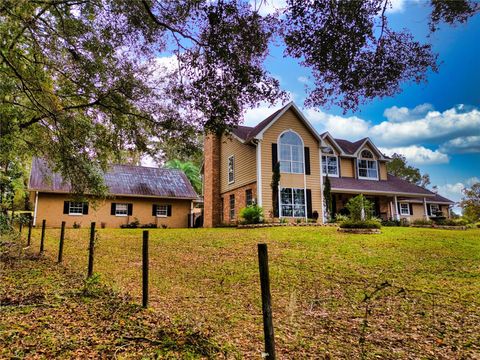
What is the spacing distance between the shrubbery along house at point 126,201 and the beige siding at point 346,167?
1162 cm

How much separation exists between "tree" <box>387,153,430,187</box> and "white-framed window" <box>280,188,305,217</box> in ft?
109

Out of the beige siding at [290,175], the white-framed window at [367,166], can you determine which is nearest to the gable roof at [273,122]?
the beige siding at [290,175]

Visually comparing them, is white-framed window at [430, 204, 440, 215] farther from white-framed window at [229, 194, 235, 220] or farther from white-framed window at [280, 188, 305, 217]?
white-framed window at [229, 194, 235, 220]

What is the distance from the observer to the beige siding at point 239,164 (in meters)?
19.5

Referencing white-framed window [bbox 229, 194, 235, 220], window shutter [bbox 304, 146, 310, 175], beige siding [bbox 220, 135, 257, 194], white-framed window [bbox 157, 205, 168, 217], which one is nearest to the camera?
beige siding [bbox 220, 135, 257, 194]

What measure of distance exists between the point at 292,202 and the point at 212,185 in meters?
7.01

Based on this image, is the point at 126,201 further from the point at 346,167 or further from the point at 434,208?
the point at 434,208

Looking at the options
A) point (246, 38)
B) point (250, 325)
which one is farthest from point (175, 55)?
point (250, 325)

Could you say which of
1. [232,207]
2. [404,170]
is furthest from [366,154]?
[404,170]

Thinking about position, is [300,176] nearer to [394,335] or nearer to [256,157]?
[256,157]

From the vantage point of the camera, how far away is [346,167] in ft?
79.6

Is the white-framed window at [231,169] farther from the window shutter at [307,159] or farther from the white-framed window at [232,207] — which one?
the window shutter at [307,159]

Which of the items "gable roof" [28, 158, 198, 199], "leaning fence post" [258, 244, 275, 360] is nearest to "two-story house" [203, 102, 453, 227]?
"gable roof" [28, 158, 198, 199]

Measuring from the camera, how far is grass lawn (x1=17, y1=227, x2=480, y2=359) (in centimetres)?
381
